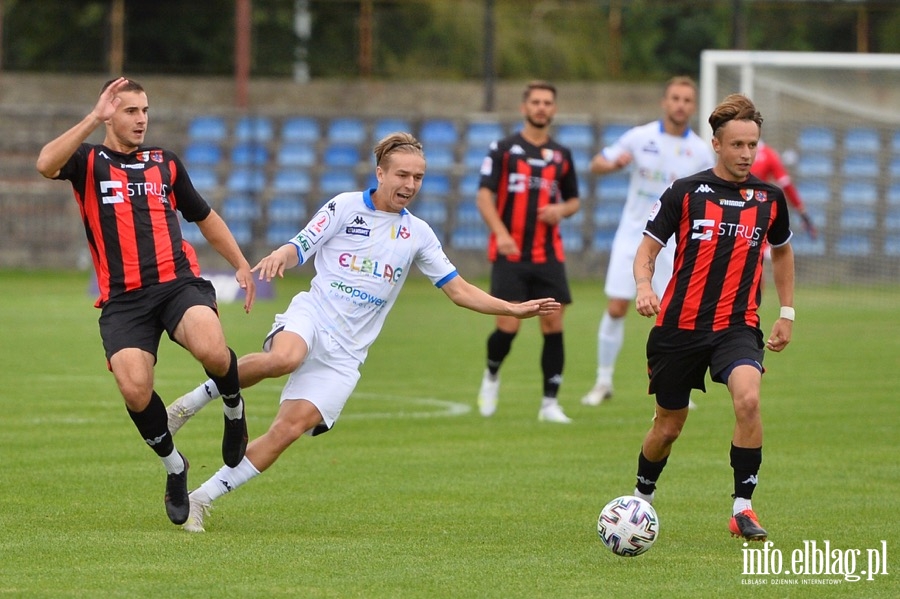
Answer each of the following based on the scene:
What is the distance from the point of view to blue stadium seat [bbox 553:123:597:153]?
29719 millimetres

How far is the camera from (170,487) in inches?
266

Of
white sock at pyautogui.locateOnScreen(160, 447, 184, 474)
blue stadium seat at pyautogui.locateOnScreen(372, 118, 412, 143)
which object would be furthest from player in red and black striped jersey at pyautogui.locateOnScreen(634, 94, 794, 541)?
blue stadium seat at pyautogui.locateOnScreen(372, 118, 412, 143)

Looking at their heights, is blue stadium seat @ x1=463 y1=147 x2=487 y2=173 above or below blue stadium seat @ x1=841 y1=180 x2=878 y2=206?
above

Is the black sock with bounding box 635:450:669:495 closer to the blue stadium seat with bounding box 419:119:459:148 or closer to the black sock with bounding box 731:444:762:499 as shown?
the black sock with bounding box 731:444:762:499

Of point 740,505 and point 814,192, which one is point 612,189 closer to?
point 814,192

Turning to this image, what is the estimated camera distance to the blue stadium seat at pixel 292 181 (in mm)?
29312

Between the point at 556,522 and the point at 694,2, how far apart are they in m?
26.2

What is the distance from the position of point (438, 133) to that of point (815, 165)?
7.65m

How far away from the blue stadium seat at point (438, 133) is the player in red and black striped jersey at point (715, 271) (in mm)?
22871

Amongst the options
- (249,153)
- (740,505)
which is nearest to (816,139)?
(249,153)

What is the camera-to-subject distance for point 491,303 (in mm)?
7145

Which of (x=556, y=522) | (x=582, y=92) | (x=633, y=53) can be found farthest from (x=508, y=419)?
(x=633, y=53)

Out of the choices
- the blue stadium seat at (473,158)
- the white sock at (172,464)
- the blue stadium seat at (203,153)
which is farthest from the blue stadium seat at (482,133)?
the white sock at (172,464)

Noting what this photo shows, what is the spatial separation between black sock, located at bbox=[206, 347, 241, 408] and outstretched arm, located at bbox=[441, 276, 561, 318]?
1.11 meters
